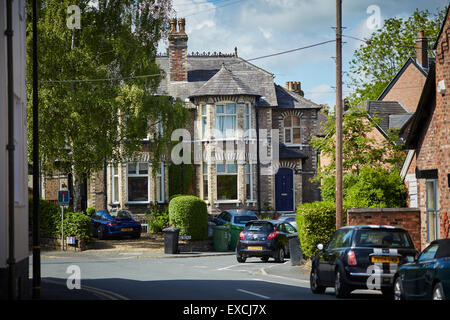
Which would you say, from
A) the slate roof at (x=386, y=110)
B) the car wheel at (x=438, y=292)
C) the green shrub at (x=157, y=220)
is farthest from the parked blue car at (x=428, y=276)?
the green shrub at (x=157, y=220)

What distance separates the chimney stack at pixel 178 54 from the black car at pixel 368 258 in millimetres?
34568

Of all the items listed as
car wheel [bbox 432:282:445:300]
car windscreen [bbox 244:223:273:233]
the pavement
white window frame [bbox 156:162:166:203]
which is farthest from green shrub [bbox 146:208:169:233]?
car wheel [bbox 432:282:445:300]

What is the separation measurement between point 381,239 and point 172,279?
24.4 ft

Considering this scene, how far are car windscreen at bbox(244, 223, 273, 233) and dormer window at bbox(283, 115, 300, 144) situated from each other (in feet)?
69.6

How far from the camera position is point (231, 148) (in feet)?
154

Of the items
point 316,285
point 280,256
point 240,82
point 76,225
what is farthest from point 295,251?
point 240,82

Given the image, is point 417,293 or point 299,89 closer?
point 417,293

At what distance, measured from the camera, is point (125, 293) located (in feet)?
56.8

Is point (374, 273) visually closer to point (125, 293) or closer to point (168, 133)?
point (125, 293)

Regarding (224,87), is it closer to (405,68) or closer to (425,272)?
(405,68)

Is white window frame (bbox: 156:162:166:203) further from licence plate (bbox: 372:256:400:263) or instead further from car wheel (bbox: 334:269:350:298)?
licence plate (bbox: 372:256:400:263)

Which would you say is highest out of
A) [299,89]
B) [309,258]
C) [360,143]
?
[299,89]

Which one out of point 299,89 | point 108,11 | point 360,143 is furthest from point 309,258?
point 299,89
